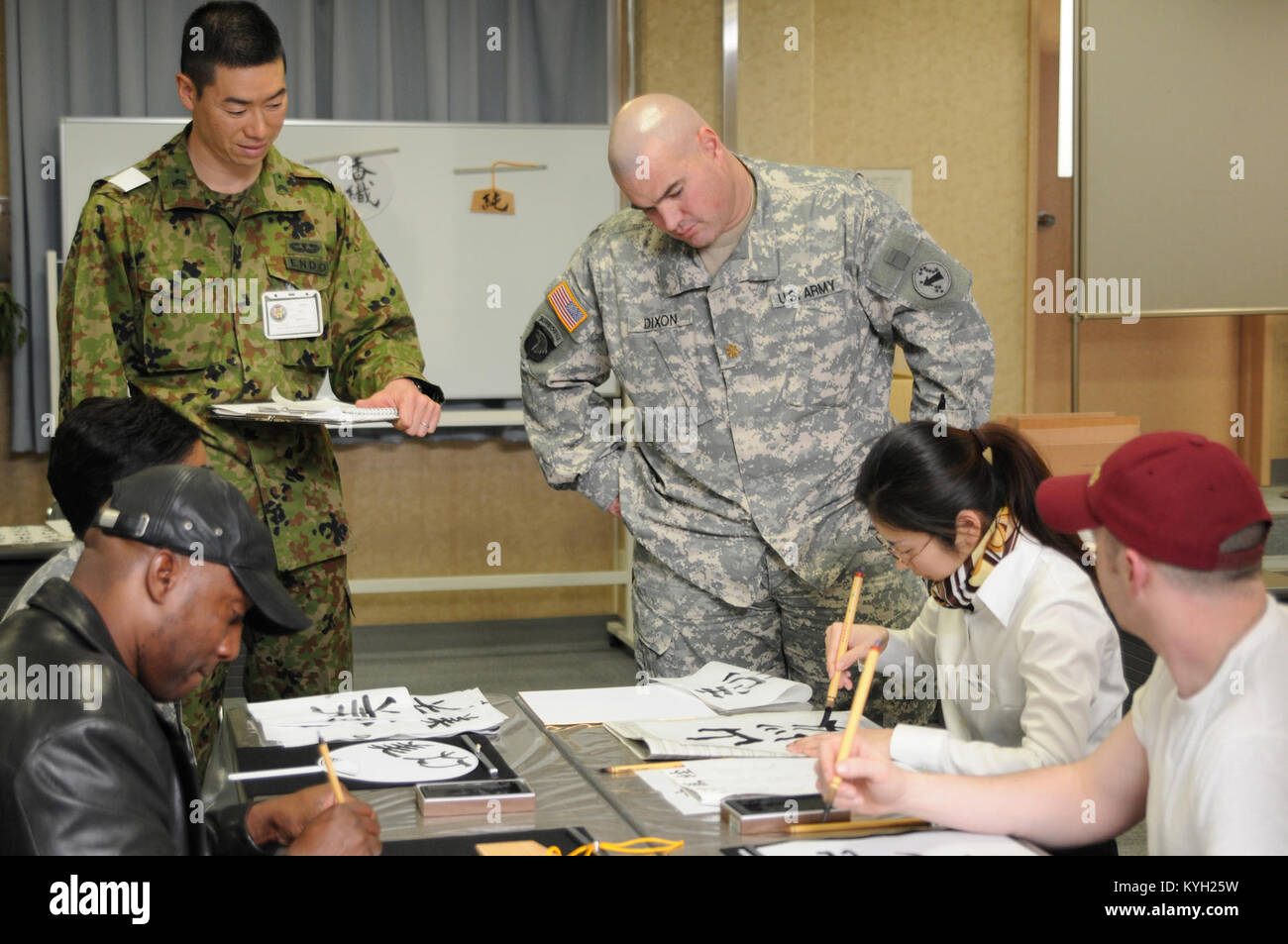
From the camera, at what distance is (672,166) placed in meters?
2.19

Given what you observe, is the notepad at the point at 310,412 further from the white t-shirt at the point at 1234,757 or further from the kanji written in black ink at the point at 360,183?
the kanji written in black ink at the point at 360,183

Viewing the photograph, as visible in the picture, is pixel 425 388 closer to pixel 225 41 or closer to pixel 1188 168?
pixel 225 41

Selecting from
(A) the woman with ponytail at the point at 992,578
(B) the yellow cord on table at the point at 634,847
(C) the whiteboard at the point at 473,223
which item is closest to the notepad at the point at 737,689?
(A) the woman with ponytail at the point at 992,578

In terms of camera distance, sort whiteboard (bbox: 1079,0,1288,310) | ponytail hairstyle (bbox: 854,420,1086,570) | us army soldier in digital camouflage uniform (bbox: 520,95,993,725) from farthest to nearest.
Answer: whiteboard (bbox: 1079,0,1288,310) → us army soldier in digital camouflage uniform (bbox: 520,95,993,725) → ponytail hairstyle (bbox: 854,420,1086,570)

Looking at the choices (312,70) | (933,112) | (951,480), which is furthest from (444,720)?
(933,112)

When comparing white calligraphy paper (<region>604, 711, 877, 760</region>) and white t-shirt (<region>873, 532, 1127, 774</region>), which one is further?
white calligraphy paper (<region>604, 711, 877, 760</region>)

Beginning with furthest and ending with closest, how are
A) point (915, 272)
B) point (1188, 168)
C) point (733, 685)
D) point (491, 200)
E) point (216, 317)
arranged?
point (491, 200) < point (1188, 168) < point (216, 317) < point (915, 272) < point (733, 685)

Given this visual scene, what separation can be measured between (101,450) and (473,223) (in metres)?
3.33

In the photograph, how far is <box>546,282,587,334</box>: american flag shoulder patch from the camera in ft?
8.24

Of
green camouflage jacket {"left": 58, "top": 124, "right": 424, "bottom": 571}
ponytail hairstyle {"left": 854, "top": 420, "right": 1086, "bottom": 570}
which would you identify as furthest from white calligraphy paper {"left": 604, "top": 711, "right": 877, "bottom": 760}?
green camouflage jacket {"left": 58, "top": 124, "right": 424, "bottom": 571}

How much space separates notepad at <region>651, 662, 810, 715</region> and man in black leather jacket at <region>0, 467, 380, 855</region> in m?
0.71

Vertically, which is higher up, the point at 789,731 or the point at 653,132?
the point at 653,132

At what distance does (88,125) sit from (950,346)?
147 inches

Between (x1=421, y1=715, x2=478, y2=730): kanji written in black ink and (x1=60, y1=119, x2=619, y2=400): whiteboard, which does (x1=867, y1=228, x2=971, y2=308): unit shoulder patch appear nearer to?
(x1=421, y1=715, x2=478, y2=730): kanji written in black ink
